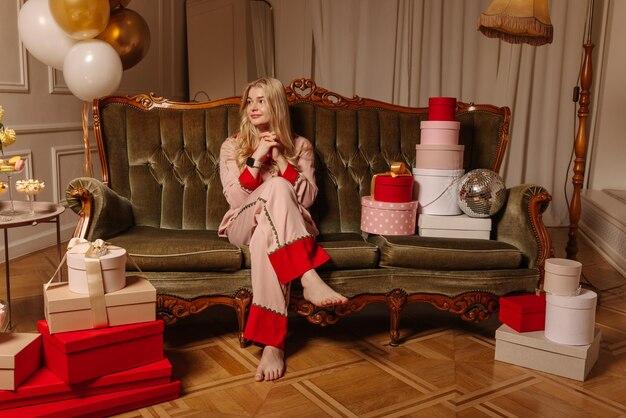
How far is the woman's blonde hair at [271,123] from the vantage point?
7.88 ft

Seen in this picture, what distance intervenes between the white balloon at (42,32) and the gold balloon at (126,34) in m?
0.24

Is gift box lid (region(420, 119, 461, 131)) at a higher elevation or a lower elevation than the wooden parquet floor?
higher

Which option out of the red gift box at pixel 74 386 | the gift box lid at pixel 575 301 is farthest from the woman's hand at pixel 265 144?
the gift box lid at pixel 575 301

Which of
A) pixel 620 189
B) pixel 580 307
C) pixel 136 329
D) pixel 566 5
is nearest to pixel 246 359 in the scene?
pixel 136 329

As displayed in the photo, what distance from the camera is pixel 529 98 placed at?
15.8 feet

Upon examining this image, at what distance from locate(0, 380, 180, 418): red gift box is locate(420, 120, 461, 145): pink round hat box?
4.74 feet

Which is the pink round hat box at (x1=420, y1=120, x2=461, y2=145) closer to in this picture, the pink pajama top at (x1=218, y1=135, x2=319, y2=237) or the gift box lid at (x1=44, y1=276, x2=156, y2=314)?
the pink pajama top at (x1=218, y1=135, x2=319, y2=237)

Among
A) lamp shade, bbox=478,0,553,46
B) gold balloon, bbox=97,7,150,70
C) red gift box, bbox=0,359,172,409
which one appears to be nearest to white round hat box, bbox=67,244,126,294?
red gift box, bbox=0,359,172,409

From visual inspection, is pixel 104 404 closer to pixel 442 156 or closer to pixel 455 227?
pixel 455 227

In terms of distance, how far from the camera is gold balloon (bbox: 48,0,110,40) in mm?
2641

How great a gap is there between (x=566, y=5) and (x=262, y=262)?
378 centimetres

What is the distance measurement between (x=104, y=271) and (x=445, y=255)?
1.21m

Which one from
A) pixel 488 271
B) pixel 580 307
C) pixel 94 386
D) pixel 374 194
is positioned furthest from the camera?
pixel 374 194

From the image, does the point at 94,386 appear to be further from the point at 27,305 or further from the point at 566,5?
the point at 566,5
